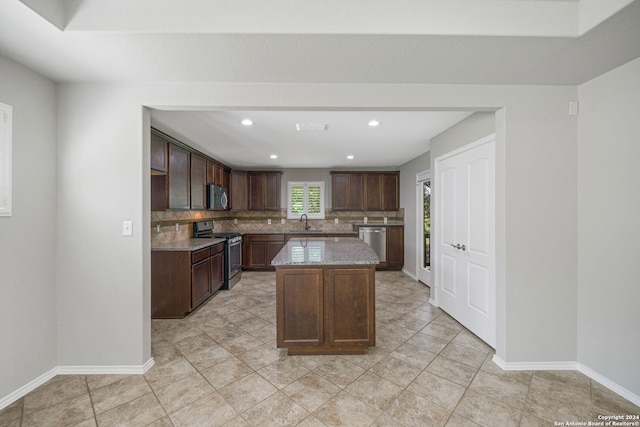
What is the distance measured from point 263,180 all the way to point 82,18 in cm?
457

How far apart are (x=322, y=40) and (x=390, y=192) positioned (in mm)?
4815

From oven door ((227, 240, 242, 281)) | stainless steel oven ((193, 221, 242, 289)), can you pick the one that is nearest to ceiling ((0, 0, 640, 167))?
stainless steel oven ((193, 221, 242, 289))

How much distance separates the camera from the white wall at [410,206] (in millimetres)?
→ 5164

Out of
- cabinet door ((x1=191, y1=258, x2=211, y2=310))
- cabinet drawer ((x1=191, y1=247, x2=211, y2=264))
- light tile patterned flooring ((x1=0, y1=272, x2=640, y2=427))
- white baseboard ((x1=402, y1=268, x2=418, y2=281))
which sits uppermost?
cabinet drawer ((x1=191, y1=247, x2=211, y2=264))

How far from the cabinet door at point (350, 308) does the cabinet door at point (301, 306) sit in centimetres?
9

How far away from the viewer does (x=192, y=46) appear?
168 centimetres

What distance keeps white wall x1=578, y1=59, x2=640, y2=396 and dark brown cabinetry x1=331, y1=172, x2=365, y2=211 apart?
4133mm

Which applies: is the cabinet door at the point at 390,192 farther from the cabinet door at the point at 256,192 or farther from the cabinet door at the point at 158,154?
the cabinet door at the point at 158,154

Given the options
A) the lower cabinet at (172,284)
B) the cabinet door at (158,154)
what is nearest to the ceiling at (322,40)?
the cabinet door at (158,154)

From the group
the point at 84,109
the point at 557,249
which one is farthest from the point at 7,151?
the point at 557,249

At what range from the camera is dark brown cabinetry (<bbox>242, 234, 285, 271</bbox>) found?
5812 mm

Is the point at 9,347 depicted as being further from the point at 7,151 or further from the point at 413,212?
the point at 413,212

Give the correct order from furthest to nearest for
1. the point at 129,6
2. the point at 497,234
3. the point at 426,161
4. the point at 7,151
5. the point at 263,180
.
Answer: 1. the point at 263,180
2. the point at 426,161
3. the point at 497,234
4. the point at 7,151
5. the point at 129,6

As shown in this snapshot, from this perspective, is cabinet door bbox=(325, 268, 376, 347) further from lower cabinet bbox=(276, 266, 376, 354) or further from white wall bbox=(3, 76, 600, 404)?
white wall bbox=(3, 76, 600, 404)
